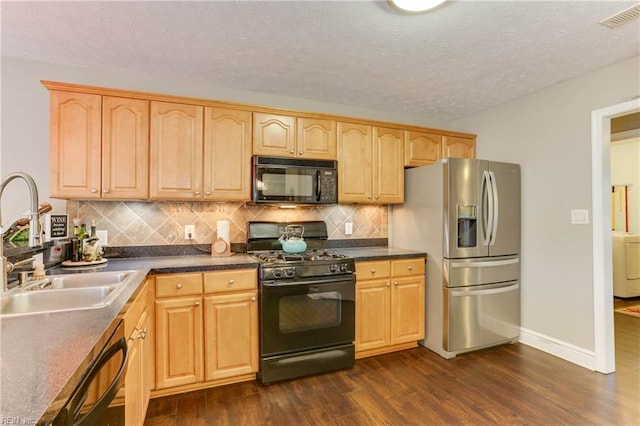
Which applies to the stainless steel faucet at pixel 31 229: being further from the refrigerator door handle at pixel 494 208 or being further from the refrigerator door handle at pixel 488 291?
the refrigerator door handle at pixel 494 208

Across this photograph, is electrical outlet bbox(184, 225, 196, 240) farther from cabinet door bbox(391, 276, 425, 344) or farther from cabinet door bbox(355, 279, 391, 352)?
cabinet door bbox(391, 276, 425, 344)

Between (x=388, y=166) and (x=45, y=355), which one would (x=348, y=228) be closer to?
(x=388, y=166)

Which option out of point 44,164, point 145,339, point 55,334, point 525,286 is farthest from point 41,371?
point 525,286

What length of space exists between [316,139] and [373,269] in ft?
4.28

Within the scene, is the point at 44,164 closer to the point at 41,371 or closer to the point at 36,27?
the point at 36,27

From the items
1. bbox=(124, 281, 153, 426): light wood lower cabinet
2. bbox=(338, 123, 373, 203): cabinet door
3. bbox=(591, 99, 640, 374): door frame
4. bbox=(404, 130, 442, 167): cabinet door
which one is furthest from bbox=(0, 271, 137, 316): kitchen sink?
bbox=(591, 99, 640, 374): door frame

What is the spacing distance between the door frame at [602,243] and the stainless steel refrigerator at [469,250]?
0.62 m

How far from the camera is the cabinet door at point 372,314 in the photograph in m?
2.77

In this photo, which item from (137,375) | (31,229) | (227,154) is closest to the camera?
(31,229)

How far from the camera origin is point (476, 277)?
115 inches

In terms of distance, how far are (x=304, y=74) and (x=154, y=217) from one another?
5.88 feet

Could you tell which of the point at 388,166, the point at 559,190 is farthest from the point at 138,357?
the point at 559,190

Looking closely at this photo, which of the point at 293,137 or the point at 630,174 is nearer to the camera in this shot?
the point at 293,137

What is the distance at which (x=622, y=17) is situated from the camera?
1.90m
